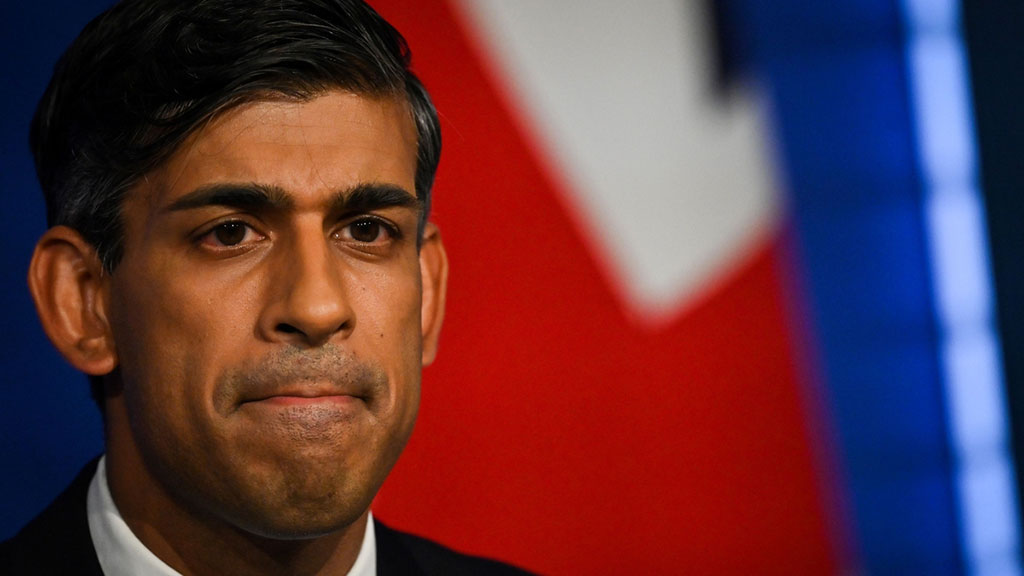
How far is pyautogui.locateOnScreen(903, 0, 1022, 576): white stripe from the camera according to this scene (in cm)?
228

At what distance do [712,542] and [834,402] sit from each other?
398mm

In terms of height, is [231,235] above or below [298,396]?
above

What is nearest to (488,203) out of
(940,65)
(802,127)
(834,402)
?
(802,127)

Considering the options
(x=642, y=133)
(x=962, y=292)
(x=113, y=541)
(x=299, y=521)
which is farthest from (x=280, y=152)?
(x=962, y=292)

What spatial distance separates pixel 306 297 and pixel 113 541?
423mm

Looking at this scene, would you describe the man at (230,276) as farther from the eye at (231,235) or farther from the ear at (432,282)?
the ear at (432,282)

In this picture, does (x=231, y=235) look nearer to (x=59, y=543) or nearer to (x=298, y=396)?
(x=298, y=396)

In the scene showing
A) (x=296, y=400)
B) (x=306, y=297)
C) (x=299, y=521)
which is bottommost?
(x=299, y=521)

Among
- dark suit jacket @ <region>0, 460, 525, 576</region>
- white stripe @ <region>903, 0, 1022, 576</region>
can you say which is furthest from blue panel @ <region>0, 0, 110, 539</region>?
white stripe @ <region>903, 0, 1022, 576</region>

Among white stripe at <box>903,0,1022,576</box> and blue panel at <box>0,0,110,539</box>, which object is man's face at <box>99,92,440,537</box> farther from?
white stripe at <box>903,0,1022,576</box>

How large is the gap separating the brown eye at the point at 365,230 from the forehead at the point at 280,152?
0.05 m

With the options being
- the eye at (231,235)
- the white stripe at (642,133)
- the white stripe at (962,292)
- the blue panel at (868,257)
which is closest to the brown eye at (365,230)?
the eye at (231,235)

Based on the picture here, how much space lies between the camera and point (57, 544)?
4.26 feet

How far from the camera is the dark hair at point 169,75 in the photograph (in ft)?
3.96
